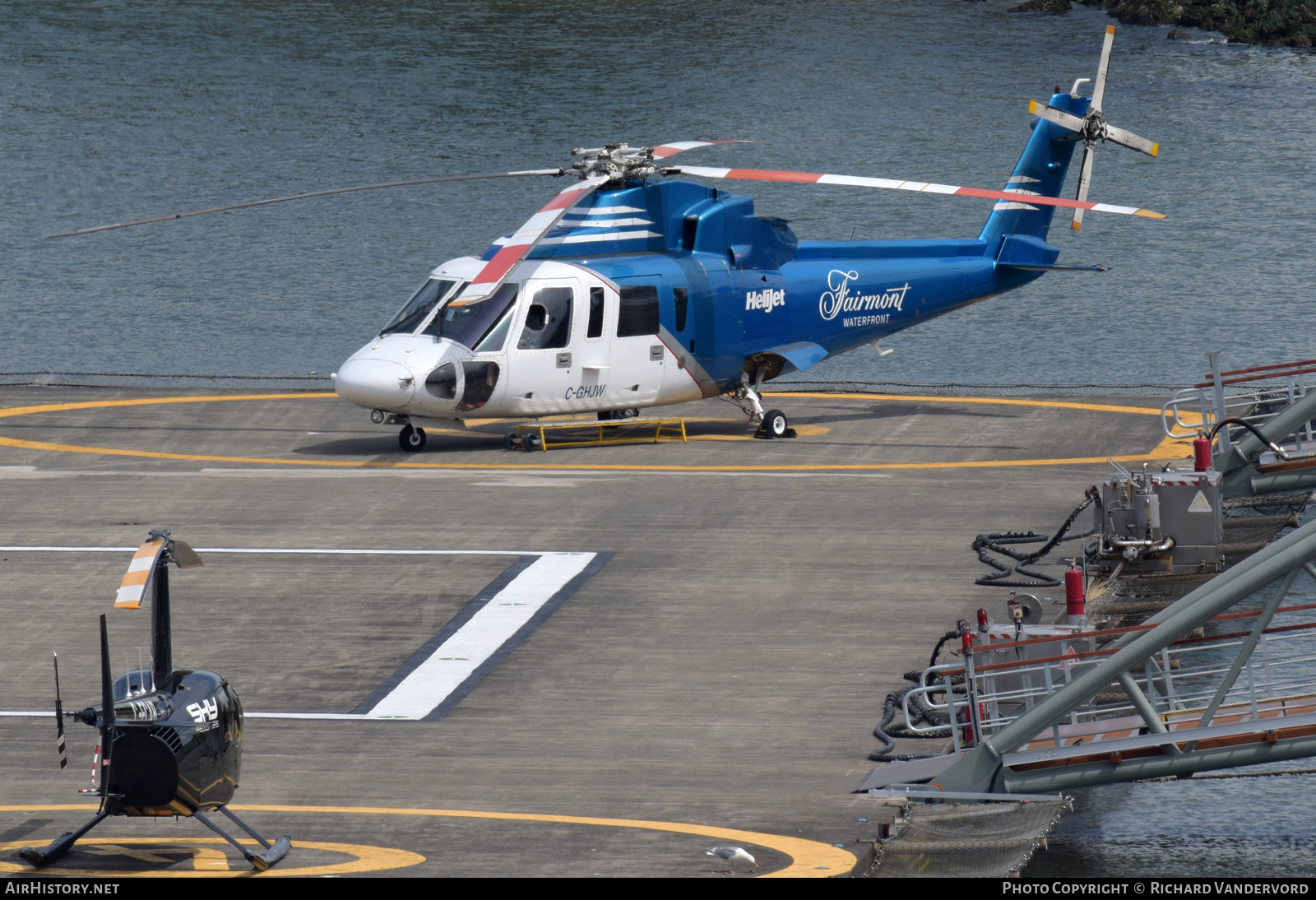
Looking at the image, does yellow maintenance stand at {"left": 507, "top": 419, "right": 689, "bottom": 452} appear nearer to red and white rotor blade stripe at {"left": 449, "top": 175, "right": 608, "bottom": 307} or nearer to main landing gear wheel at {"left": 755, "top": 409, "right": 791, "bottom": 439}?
main landing gear wheel at {"left": 755, "top": 409, "right": 791, "bottom": 439}

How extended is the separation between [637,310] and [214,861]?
1609 cm

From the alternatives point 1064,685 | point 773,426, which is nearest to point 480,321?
Result: point 773,426

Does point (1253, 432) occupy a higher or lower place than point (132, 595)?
lower

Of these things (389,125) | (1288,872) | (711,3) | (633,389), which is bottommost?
(1288,872)

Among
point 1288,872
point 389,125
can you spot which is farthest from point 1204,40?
point 1288,872

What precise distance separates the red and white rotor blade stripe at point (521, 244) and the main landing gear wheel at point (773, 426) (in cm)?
502

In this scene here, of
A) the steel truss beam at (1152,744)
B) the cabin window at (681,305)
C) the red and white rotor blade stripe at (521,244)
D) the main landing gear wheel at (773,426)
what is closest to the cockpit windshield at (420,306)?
the red and white rotor blade stripe at (521,244)

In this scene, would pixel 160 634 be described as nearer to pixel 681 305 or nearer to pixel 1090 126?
pixel 681 305

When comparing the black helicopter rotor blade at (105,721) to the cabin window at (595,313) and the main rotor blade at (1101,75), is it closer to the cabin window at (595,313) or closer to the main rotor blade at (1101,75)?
the cabin window at (595,313)

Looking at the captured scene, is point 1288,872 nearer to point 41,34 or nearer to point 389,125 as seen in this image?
point 389,125

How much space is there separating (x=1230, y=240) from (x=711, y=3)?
Answer: 1579 inches

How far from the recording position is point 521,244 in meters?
26.7

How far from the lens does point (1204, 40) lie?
82.8 metres

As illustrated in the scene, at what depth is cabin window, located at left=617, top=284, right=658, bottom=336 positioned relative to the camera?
28.1 metres
